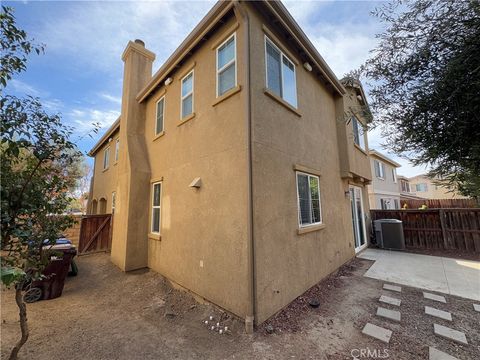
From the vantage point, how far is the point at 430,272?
6582 mm

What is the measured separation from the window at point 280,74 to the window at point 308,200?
2.24 m

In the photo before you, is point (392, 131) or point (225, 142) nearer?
point (392, 131)

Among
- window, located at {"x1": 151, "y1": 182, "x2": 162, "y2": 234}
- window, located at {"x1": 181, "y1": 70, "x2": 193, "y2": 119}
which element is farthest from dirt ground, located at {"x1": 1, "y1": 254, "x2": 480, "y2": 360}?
window, located at {"x1": 181, "y1": 70, "x2": 193, "y2": 119}

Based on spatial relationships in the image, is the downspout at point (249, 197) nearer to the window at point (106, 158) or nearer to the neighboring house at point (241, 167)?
the neighboring house at point (241, 167)

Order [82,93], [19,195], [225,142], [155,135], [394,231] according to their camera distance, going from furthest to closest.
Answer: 1. [394,231]
2. [155,135]
3. [82,93]
4. [225,142]
5. [19,195]

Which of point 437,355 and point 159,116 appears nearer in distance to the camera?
point 437,355

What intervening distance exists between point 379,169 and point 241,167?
1892cm

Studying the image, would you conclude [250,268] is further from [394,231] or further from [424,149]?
[394,231]

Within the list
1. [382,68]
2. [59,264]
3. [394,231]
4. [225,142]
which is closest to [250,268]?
[225,142]

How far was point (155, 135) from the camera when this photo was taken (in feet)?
26.8

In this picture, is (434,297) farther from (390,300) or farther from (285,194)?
(285,194)

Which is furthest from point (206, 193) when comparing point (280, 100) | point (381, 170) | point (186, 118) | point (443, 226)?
point (381, 170)

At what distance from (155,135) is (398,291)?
924cm

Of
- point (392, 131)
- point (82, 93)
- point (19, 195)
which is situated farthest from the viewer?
point (82, 93)
